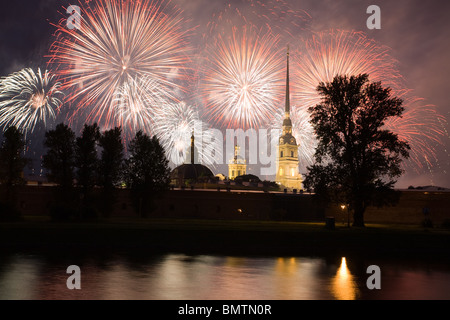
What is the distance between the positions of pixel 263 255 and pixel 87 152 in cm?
4145

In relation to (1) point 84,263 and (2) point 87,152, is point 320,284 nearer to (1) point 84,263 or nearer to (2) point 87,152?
(1) point 84,263

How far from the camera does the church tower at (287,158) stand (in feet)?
563

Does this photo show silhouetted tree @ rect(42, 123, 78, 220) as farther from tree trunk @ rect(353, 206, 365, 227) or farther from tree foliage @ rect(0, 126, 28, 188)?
tree trunk @ rect(353, 206, 365, 227)

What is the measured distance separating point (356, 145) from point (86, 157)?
32.6 metres

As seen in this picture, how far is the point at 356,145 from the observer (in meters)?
53.4

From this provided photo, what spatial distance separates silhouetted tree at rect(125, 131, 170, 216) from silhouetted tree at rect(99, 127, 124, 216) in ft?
9.64

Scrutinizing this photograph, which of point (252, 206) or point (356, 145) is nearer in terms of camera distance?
point (356, 145)

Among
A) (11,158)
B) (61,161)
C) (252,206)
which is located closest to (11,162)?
(11,158)

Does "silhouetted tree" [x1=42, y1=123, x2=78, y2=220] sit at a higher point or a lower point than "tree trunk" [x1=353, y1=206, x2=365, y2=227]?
higher

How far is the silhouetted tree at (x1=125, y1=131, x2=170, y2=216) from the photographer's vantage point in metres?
71.1

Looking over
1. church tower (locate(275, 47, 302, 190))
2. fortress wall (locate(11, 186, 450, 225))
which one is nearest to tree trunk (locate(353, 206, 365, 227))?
fortress wall (locate(11, 186, 450, 225))

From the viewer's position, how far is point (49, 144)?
65875 millimetres

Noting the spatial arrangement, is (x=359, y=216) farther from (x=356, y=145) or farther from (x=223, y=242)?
(x=223, y=242)
